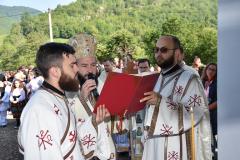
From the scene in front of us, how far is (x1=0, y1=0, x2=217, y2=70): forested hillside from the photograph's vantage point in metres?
57.8

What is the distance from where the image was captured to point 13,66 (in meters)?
81.1

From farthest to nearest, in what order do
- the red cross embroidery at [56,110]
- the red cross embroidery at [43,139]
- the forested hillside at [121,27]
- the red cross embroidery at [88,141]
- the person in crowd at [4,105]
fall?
the forested hillside at [121,27]
the person in crowd at [4,105]
the red cross embroidery at [88,141]
the red cross embroidery at [56,110]
the red cross embroidery at [43,139]

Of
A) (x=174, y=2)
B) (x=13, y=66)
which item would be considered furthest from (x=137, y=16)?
(x=13, y=66)

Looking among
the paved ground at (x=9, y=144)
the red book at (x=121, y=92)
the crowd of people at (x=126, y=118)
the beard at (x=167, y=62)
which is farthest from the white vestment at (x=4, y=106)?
the red book at (x=121, y=92)

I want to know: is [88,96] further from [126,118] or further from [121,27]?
[121,27]

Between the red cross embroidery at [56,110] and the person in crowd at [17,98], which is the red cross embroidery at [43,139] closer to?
the red cross embroidery at [56,110]

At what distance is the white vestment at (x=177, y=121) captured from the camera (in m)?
3.88

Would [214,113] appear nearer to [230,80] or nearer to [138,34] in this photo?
[230,80]

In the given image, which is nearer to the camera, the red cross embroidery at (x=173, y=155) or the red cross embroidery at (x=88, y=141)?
the red cross embroidery at (x=88, y=141)

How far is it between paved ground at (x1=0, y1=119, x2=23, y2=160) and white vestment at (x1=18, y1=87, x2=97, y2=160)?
649 centimetres

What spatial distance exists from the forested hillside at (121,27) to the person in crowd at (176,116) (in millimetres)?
45143

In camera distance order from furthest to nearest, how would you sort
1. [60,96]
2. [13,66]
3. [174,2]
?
1. [174,2]
2. [13,66]
3. [60,96]

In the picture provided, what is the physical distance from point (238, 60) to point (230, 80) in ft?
0.33

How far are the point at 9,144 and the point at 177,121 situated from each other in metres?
7.53
